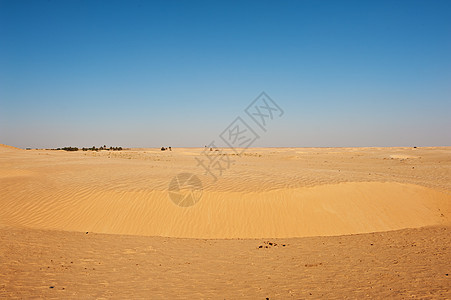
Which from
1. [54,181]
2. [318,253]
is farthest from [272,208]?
[54,181]

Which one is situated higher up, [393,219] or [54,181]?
[54,181]

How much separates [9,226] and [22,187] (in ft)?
12.6

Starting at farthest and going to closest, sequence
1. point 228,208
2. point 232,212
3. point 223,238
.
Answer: point 228,208 → point 232,212 → point 223,238

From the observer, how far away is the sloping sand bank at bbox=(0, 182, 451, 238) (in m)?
8.57

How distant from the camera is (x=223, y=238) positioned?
8.13 metres

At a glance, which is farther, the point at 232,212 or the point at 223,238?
the point at 232,212

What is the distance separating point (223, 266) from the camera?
5.48m

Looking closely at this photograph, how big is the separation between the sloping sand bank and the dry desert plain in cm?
4

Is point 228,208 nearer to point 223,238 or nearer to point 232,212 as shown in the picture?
point 232,212

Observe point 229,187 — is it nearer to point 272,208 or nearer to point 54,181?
point 272,208

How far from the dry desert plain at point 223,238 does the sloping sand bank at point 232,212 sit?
40mm

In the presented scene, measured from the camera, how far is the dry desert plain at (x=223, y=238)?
14.8 feet

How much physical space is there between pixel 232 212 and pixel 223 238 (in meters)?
1.40

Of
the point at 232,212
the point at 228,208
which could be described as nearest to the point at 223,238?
the point at 232,212
